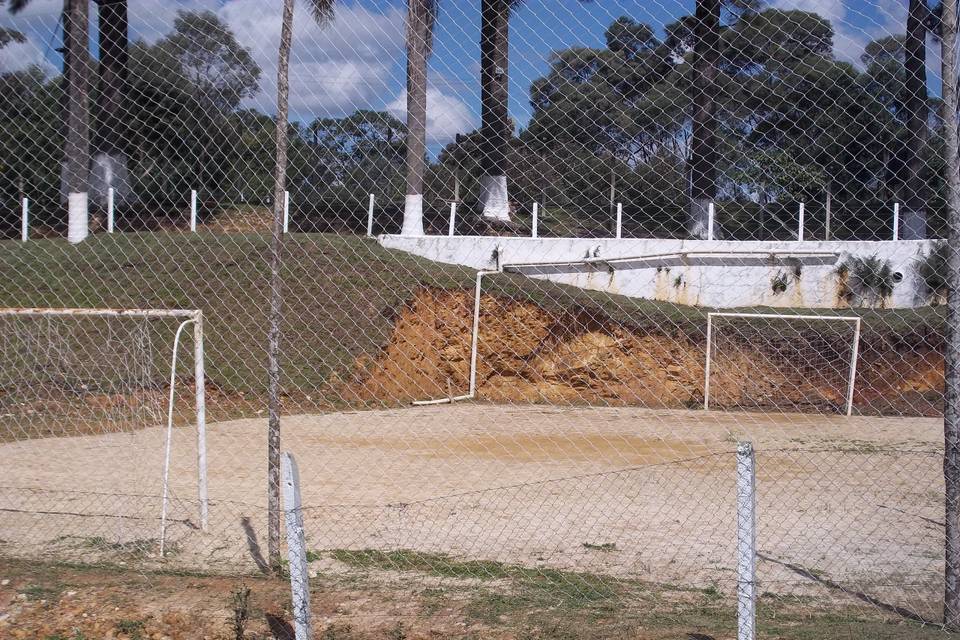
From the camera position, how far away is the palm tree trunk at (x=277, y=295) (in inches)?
182

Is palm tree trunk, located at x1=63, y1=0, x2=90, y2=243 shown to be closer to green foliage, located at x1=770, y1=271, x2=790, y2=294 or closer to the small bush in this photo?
green foliage, located at x1=770, y1=271, x2=790, y2=294

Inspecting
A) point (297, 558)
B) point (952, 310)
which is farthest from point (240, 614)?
point (952, 310)

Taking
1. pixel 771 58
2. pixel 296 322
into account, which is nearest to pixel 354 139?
pixel 771 58

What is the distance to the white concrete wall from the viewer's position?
31.1 ft

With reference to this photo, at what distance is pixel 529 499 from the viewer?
7.09 metres

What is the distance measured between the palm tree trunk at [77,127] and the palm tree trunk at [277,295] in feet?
28.6

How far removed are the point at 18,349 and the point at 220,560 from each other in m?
4.11

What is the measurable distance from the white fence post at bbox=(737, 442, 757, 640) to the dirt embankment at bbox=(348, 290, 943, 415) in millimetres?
10925

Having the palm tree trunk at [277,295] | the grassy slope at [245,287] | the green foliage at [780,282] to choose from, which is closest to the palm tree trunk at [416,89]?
the palm tree trunk at [277,295]

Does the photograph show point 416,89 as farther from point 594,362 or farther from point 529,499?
point 594,362

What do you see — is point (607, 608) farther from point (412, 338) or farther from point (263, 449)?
point (412, 338)

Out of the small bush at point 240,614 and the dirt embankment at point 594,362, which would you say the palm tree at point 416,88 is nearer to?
the small bush at point 240,614

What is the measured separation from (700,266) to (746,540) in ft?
30.0

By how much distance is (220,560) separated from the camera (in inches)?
204
